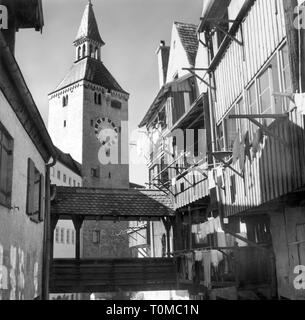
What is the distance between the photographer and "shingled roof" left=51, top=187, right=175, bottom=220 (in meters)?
19.8

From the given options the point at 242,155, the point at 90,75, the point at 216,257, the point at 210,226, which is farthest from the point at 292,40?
the point at 90,75

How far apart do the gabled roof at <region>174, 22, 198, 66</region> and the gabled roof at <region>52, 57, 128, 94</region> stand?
3268 centimetres

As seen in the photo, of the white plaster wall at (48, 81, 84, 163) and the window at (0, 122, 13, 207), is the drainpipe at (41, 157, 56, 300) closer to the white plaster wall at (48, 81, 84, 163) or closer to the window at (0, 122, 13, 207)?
the window at (0, 122, 13, 207)

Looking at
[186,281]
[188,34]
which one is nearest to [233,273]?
[186,281]

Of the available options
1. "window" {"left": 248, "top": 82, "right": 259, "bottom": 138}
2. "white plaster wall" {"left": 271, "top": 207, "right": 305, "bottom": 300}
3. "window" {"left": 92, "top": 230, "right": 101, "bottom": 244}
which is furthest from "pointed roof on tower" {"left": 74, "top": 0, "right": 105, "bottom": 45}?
"white plaster wall" {"left": 271, "top": 207, "right": 305, "bottom": 300}

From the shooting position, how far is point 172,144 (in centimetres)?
2375

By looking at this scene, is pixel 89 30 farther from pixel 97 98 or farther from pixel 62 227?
pixel 62 227

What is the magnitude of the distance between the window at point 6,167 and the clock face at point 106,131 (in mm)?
43006

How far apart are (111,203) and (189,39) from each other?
9486 millimetres

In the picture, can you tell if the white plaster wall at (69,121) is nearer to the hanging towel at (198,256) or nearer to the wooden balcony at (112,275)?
the wooden balcony at (112,275)

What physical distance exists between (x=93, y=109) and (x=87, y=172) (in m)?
8.34

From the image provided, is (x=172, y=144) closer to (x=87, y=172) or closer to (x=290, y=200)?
(x=290, y=200)

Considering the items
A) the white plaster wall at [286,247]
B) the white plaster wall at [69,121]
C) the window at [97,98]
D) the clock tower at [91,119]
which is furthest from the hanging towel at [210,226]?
the window at [97,98]

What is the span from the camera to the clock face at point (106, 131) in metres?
53.5
